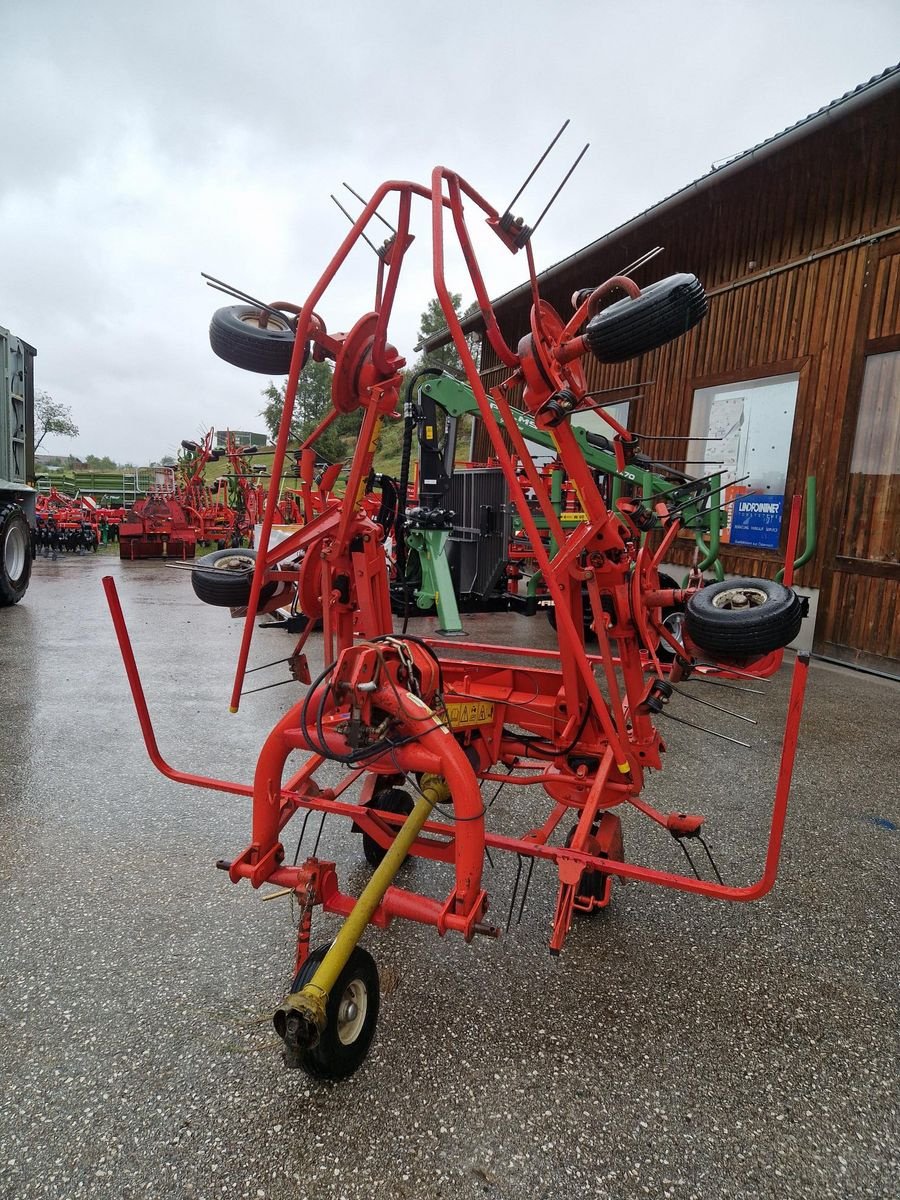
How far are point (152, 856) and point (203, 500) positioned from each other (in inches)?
613

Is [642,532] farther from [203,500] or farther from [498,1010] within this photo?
[203,500]

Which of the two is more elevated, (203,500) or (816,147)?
(816,147)

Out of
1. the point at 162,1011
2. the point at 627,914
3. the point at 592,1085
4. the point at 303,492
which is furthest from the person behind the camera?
the point at 303,492

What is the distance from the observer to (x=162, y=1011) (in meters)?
2.13

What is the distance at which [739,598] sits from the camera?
2594 millimetres

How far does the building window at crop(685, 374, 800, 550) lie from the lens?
7887mm

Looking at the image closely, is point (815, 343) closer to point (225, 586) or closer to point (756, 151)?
point (756, 151)

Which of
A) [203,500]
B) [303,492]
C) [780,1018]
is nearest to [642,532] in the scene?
[303,492]

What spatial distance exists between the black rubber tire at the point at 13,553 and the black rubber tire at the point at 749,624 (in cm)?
899

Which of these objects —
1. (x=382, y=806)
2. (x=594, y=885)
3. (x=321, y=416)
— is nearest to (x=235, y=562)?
(x=382, y=806)

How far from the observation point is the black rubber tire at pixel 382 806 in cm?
298

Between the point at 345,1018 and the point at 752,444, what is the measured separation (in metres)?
8.07

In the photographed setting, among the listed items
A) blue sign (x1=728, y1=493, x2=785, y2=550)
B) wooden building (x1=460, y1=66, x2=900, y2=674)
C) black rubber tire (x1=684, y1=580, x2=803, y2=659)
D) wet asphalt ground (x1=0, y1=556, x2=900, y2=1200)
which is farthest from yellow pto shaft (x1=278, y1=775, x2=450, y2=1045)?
blue sign (x1=728, y1=493, x2=785, y2=550)

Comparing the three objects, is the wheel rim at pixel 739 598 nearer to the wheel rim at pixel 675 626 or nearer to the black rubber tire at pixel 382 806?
the wheel rim at pixel 675 626
